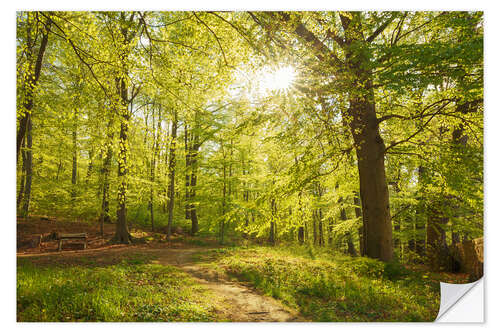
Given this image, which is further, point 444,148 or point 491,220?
point 444,148

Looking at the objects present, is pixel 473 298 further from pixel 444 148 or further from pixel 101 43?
pixel 101 43

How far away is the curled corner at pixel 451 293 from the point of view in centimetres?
333

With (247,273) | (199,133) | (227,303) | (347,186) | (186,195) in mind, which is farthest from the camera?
(186,195)

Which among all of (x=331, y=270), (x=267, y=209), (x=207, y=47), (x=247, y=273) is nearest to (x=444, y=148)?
(x=331, y=270)

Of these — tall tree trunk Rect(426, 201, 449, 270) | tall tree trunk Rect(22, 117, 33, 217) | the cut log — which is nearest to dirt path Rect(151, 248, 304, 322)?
the cut log

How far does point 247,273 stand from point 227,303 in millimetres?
1497

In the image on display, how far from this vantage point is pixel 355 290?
354 centimetres

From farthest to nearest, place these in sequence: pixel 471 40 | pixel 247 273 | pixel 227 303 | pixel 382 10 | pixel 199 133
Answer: pixel 199 133 → pixel 247 273 → pixel 382 10 → pixel 227 303 → pixel 471 40

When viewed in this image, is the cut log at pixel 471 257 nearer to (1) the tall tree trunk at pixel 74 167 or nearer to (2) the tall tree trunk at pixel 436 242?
(2) the tall tree trunk at pixel 436 242

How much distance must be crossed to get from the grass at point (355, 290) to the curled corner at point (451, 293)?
88mm

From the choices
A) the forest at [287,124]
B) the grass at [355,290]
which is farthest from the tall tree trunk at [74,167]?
the grass at [355,290]

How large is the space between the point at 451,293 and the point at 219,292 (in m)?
3.62

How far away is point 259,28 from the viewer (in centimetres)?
397

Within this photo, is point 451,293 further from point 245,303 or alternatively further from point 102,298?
point 102,298
